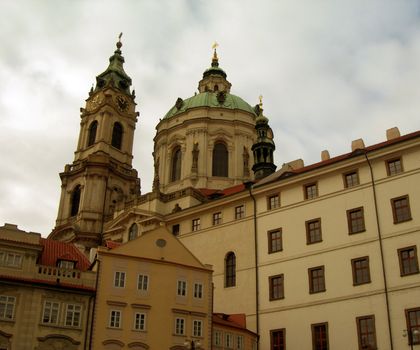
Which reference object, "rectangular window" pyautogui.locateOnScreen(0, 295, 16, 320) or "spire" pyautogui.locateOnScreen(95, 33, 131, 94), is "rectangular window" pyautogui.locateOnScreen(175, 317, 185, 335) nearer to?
"rectangular window" pyautogui.locateOnScreen(0, 295, 16, 320)

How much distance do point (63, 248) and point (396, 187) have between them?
2223cm

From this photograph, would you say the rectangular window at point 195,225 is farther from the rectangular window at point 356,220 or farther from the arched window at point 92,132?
the arched window at point 92,132

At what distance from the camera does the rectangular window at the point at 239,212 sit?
48188 mm

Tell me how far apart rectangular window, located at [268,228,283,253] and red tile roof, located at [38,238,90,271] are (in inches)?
547

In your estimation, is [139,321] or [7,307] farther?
[139,321]

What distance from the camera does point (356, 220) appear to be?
40.9m

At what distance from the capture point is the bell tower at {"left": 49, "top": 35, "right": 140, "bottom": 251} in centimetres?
6800

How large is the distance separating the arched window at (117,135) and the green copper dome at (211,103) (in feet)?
22.6

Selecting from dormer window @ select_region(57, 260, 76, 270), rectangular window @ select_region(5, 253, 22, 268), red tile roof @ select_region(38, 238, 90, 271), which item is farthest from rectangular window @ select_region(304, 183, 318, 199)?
rectangular window @ select_region(5, 253, 22, 268)

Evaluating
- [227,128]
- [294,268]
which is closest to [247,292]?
[294,268]

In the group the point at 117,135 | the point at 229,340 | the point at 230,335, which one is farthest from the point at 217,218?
the point at 117,135

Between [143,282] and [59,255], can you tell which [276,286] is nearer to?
[143,282]

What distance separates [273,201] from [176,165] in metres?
26.3

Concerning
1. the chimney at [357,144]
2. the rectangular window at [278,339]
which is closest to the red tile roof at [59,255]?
the rectangular window at [278,339]
